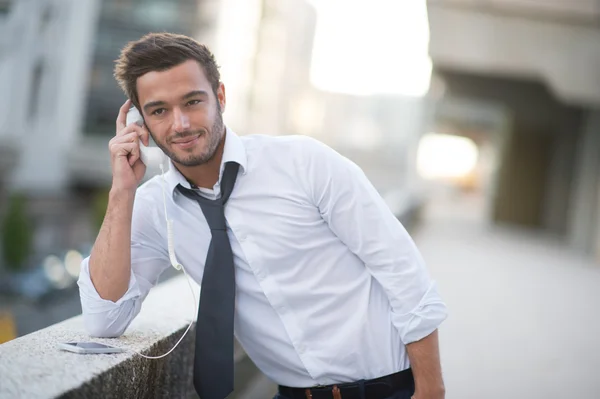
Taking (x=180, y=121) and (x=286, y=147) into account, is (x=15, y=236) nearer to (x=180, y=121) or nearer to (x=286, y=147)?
(x=180, y=121)

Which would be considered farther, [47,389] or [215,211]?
[215,211]

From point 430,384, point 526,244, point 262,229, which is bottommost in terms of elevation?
point 526,244

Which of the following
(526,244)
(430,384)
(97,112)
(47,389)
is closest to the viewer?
(47,389)

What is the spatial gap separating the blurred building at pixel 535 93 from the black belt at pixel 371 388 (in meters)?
15.5

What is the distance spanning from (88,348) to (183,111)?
33.2 inches

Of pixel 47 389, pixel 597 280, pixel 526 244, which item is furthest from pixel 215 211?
pixel 526 244

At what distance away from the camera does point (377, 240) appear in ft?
7.54

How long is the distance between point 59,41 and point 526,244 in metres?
48.0

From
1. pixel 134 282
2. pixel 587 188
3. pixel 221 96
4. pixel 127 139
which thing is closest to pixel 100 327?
pixel 134 282

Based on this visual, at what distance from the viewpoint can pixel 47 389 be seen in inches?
70.1

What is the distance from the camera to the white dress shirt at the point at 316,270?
230 cm

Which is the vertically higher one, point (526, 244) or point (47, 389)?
point (47, 389)

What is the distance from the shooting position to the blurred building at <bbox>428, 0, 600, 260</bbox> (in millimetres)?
16656

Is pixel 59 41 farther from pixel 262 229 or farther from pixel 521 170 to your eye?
pixel 262 229
